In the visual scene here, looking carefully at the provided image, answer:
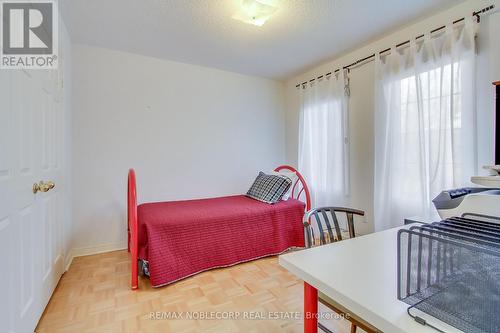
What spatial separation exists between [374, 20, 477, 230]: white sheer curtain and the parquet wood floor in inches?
50.0

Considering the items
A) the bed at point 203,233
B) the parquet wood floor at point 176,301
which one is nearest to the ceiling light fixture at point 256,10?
the bed at point 203,233

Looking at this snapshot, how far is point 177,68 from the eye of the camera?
3.12 m

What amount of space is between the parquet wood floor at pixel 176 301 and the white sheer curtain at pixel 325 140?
1.25 m

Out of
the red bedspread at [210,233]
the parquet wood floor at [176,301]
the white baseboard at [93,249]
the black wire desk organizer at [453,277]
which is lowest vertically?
the parquet wood floor at [176,301]

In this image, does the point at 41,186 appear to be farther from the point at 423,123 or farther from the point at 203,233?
the point at 423,123

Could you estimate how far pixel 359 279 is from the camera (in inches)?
28.8

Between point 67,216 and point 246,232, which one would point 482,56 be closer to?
point 246,232

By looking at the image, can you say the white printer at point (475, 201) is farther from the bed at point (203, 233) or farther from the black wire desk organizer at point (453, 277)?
the bed at point (203, 233)

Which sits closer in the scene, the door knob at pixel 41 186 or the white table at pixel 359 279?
the white table at pixel 359 279

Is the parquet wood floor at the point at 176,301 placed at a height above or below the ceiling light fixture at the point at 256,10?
below

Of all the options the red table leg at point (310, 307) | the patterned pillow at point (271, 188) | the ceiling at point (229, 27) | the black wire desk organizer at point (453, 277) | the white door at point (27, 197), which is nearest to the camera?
the black wire desk organizer at point (453, 277)

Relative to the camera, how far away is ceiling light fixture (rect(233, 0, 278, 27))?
6.10ft

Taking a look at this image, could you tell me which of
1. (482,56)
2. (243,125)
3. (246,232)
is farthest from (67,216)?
(482,56)

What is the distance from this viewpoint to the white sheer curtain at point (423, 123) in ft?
6.09
